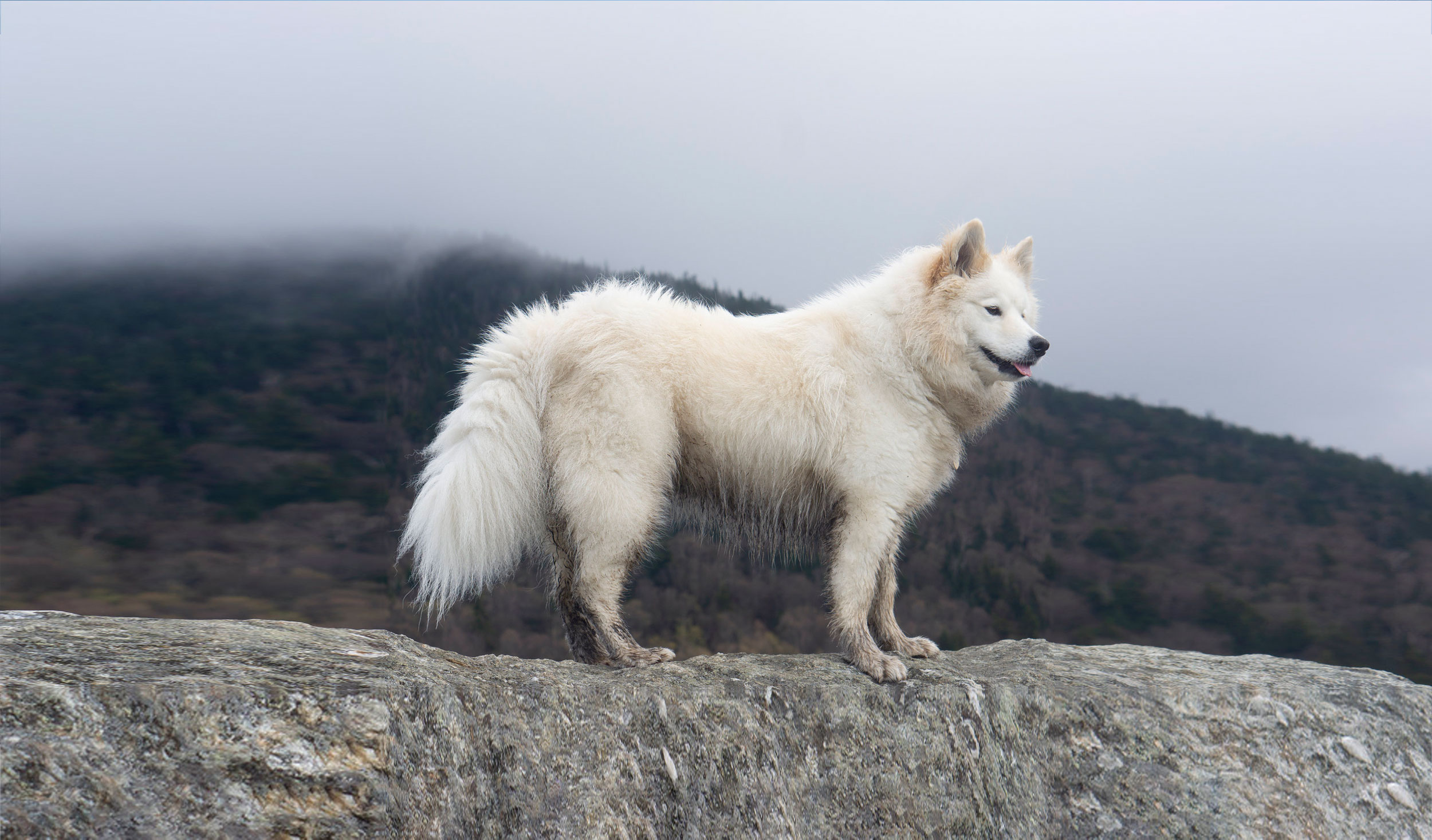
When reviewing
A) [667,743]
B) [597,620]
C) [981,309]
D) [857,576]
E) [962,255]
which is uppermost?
[962,255]

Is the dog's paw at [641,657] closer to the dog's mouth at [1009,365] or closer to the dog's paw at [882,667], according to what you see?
the dog's paw at [882,667]

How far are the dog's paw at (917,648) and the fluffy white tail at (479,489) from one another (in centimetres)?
266

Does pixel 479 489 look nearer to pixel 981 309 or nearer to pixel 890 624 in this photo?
pixel 890 624

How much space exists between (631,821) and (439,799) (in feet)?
3.10

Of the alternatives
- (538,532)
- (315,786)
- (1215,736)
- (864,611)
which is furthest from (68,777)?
(1215,736)

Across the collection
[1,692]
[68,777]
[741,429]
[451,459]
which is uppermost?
[741,429]

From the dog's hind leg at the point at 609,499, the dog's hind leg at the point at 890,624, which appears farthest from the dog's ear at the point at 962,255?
the dog's hind leg at the point at 609,499

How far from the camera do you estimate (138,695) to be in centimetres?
297

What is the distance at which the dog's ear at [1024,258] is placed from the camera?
6.00 meters

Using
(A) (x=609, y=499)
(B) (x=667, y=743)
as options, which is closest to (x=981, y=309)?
(A) (x=609, y=499)

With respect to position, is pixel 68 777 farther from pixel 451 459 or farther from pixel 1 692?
pixel 451 459

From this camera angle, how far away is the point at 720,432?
526 cm

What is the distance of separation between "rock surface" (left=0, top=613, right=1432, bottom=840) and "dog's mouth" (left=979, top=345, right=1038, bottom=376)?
1.97 meters

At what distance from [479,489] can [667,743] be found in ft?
5.95
